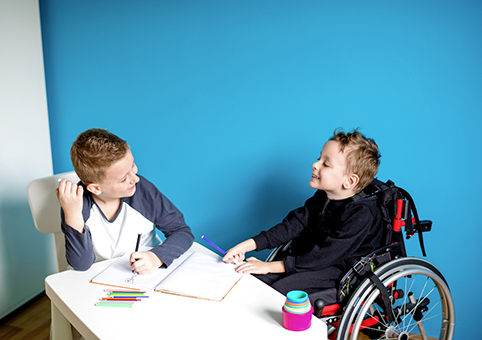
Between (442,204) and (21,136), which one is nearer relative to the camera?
(442,204)

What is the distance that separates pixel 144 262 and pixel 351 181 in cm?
86

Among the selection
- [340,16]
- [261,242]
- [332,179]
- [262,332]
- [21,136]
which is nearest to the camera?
[262,332]

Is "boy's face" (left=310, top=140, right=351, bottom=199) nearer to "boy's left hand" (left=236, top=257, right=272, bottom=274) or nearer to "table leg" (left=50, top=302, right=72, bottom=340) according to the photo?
"boy's left hand" (left=236, top=257, right=272, bottom=274)

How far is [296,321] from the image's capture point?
37.8 inches

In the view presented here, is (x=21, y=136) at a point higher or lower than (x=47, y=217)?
higher

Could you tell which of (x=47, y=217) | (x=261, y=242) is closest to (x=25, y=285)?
(x=47, y=217)

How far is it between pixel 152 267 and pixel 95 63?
5.20ft

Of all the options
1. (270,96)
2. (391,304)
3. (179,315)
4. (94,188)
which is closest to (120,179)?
(94,188)

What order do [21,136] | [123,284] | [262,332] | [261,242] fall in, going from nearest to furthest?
[262,332]
[123,284]
[261,242]
[21,136]

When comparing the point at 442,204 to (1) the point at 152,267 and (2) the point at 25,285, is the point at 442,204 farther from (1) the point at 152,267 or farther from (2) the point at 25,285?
(2) the point at 25,285

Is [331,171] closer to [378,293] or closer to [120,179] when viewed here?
[378,293]

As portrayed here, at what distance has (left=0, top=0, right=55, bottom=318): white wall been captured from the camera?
6.84 ft

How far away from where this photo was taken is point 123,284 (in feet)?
3.92

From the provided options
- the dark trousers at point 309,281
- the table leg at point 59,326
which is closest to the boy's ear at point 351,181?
the dark trousers at point 309,281
